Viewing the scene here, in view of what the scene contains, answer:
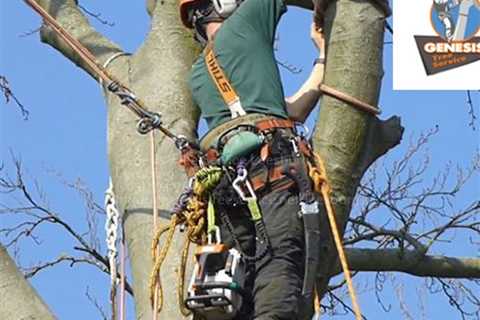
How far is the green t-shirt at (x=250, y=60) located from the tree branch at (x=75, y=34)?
1069 mm

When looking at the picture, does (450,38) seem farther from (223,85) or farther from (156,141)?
(223,85)

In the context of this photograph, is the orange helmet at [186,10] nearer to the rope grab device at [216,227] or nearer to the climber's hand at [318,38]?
the rope grab device at [216,227]

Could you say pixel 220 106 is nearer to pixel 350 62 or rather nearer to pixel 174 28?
pixel 350 62

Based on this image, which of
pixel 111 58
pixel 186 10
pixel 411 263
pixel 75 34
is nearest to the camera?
pixel 186 10

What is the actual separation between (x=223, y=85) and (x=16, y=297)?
946mm

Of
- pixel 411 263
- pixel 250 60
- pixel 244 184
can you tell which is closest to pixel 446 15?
pixel 411 263

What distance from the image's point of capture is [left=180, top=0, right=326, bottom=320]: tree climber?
4.18 metres

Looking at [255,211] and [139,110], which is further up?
[139,110]

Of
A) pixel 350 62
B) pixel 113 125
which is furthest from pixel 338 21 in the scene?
pixel 113 125

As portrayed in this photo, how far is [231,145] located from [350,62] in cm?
45

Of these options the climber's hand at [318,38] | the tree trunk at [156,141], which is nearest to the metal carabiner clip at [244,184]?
the tree trunk at [156,141]

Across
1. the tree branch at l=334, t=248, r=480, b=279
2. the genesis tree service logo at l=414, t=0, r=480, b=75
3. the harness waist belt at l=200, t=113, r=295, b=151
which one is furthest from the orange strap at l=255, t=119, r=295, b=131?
the genesis tree service logo at l=414, t=0, r=480, b=75

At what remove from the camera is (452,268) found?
5.91 m

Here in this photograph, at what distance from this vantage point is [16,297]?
454 cm
